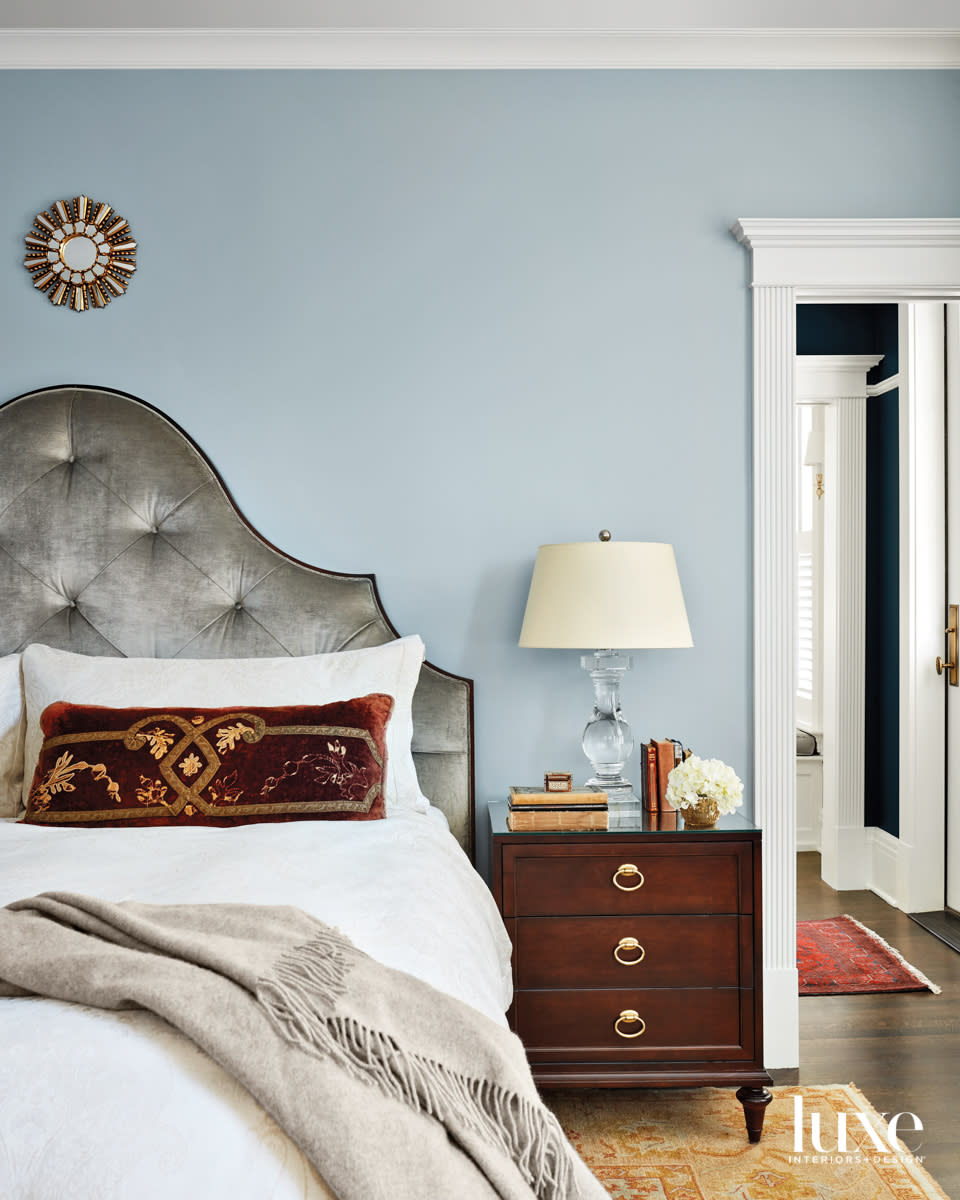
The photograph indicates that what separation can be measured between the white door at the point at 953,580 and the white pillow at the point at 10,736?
324 centimetres

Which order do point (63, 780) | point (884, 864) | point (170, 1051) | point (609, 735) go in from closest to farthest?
point (170, 1051)
point (63, 780)
point (609, 735)
point (884, 864)

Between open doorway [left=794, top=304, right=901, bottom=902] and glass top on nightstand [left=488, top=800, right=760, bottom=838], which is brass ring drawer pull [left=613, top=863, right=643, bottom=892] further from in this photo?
open doorway [left=794, top=304, right=901, bottom=902]

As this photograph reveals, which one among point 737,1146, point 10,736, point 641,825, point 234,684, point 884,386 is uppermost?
point 884,386

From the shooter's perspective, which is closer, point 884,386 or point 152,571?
point 152,571

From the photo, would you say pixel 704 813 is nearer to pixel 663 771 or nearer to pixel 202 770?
pixel 663 771

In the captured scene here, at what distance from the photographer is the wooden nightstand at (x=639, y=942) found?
2160mm

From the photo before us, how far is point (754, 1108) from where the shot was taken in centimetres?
212

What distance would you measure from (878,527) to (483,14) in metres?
2.72

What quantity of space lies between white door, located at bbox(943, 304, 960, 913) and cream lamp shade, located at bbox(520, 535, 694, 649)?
1.89 metres

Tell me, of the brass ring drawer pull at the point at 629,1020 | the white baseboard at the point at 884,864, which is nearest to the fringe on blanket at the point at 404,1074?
the brass ring drawer pull at the point at 629,1020

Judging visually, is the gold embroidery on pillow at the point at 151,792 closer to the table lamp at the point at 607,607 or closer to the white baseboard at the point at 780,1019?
the table lamp at the point at 607,607

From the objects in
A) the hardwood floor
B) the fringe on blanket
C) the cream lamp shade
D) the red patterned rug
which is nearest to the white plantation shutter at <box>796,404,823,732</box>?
the red patterned rug

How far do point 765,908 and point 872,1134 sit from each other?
0.60m

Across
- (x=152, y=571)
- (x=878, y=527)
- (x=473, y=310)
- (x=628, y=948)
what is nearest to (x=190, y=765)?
(x=152, y=571)
